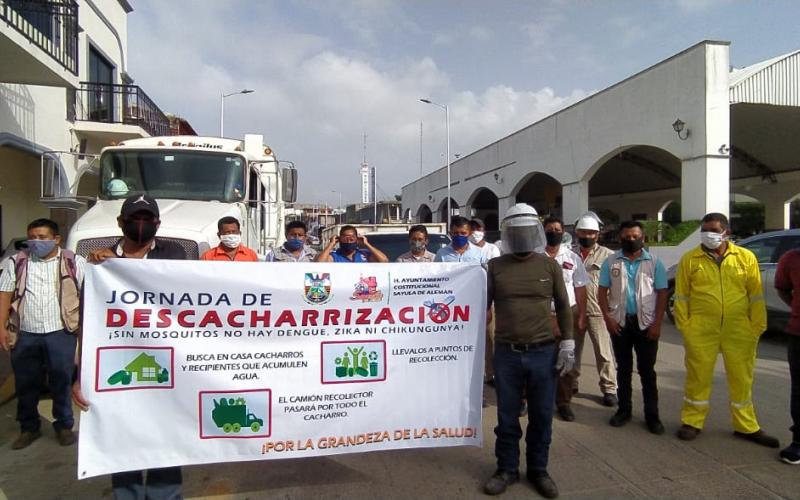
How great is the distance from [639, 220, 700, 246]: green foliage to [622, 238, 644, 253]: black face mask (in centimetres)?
1035

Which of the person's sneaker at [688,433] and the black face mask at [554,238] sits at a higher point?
the black face mask at [554,238]

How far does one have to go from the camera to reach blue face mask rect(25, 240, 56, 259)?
4195 millimetres

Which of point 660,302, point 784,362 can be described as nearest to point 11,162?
point 660,302

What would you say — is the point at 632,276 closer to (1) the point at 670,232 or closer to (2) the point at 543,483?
(2) the point at 543,483

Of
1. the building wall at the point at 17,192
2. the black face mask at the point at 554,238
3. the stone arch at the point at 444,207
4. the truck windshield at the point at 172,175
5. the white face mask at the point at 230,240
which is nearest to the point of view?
the white face mask at the point at 230,240

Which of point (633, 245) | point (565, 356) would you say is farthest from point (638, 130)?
point (565, 356)

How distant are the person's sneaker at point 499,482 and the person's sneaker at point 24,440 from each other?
396cm

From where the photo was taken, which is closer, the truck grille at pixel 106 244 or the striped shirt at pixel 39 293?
the striped shirt at pixel 39 293

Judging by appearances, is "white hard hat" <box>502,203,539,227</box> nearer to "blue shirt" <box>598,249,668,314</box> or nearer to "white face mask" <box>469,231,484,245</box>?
"blue shirt" <box>598,249,668,314</box>

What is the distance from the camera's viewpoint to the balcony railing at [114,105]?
490 inches

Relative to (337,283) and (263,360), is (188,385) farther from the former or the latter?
(337,283)

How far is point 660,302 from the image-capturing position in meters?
4.52

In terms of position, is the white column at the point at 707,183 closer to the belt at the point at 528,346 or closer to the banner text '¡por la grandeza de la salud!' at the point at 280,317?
the belt at the point at 528,346

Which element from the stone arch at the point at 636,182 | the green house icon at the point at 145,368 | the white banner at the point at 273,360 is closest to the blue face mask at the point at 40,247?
the white banner at the point at 273,360
